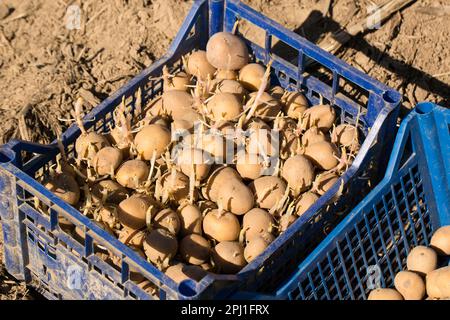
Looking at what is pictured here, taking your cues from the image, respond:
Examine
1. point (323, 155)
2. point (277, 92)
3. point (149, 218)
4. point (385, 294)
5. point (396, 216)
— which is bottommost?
point (385, 294)

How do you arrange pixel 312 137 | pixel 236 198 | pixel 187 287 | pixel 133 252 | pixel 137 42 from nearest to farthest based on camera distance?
pixel 187 287 < pixel 133 252 < pixel 236 198 < pixel 312 137 < pixel 137 42

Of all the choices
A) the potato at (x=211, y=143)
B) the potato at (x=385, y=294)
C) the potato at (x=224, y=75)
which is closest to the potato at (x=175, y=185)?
the potato at (x=211, y=143)

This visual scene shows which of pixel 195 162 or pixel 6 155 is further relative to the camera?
pixel 195 162

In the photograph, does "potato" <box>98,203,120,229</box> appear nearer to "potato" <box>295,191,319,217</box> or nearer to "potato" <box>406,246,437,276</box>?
"potato" <box>295,191,319,217</box>

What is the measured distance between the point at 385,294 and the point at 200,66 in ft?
3.32

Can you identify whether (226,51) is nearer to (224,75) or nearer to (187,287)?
(224,75)

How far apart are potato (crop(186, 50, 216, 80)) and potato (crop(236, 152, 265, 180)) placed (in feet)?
1.38

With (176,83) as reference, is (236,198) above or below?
below

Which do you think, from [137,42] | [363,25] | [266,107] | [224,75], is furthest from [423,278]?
[137,42]

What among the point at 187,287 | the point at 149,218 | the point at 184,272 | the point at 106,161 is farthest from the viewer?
the point at 106,161

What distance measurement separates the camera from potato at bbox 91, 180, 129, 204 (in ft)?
9.20

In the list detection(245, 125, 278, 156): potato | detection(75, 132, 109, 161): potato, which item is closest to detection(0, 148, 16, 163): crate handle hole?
detection(75, 132, 109, 161): potato

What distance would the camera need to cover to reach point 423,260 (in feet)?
9.21
